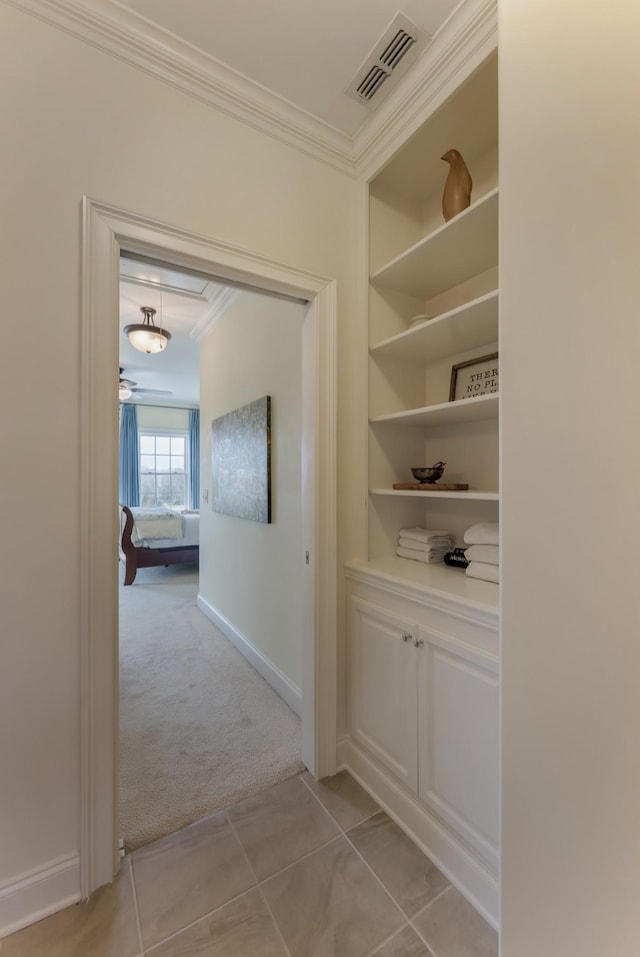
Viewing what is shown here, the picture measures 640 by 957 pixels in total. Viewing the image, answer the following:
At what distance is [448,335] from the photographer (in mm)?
1538

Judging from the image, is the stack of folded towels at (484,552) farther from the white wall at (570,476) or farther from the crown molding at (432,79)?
the crown molding at (432,79)

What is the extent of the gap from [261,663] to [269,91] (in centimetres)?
293

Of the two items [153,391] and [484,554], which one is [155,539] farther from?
[484,554]

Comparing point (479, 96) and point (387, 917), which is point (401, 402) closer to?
point (479, 96)

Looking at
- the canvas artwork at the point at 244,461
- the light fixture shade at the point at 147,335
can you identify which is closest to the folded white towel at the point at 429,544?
the canvas artwork at the point at 244,461

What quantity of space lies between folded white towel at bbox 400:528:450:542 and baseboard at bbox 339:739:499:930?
0.94 metres

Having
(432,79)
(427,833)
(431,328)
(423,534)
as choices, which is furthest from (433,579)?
(432,79)

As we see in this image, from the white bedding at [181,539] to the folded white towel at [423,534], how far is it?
166 inches

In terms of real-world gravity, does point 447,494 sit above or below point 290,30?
below

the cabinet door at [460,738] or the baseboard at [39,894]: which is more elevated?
the cabinet door at [460,738]

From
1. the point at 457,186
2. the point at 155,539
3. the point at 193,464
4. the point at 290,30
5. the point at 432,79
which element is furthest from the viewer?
the point at 193,464

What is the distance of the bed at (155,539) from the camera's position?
4848 mm

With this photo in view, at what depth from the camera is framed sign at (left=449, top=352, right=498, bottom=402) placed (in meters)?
1.53

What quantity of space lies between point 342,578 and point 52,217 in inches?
64.2
